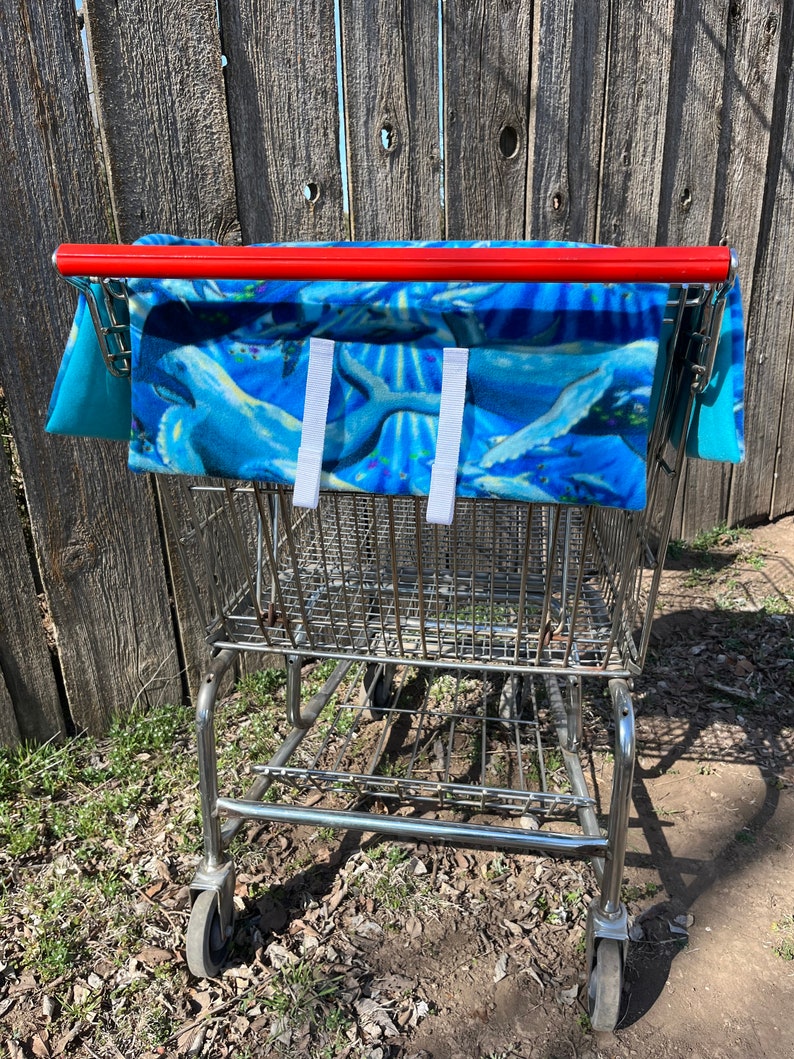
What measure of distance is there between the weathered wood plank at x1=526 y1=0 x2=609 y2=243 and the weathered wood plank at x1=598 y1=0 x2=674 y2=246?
0.17 feet

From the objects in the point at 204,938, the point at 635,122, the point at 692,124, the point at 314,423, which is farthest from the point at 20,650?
the point at 692,124

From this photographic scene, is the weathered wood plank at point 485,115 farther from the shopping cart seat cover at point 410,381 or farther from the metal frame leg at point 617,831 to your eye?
the metal frame leg at point 617,831

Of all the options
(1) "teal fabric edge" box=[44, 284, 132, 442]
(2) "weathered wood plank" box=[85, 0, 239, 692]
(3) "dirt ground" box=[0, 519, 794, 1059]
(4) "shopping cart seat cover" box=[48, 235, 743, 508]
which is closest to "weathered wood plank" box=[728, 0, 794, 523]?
(3) "dirt ground" box=[0, 519, 794, 1059]

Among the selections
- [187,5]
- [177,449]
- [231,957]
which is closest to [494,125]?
[187,5]

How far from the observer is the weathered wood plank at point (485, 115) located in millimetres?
2309

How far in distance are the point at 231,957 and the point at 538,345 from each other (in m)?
1.56

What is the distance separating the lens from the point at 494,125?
7.93ft

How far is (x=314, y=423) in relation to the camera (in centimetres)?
131

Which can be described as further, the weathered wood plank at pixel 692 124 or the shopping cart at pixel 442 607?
the weathered wood plank at pixel 692 124

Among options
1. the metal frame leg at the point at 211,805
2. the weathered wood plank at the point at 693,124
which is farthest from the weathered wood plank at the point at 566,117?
the metal frame leg at the point at 211,805

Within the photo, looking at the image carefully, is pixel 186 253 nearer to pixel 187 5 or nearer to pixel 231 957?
pixel 187 5

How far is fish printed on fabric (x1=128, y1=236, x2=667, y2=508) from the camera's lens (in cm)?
121

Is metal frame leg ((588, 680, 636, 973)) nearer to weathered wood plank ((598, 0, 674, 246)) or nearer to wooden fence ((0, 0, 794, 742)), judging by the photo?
wooden fence ((0, 0, 794, 742))

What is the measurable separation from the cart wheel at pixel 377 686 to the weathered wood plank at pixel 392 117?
141 cm
